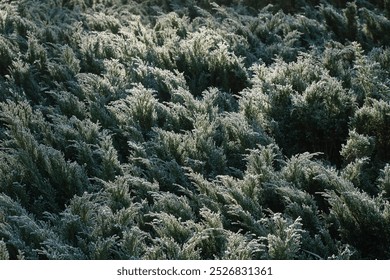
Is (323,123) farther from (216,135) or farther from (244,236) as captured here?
(244,236)

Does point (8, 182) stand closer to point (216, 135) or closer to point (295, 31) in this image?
point (216, 135)

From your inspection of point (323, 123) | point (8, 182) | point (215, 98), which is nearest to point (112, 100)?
point (215, 98)

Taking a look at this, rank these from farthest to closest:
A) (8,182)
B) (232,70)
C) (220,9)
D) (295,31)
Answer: (220,9), (295,31), (232,70), (8,182)

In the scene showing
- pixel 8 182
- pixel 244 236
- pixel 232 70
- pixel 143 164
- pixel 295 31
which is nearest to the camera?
pixel 244 236

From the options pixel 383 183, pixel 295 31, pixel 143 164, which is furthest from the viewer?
pixel 295 31

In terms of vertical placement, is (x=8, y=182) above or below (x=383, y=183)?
below

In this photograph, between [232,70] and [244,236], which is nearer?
[244,236]
